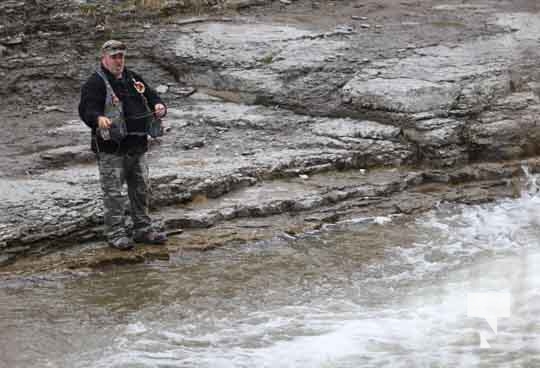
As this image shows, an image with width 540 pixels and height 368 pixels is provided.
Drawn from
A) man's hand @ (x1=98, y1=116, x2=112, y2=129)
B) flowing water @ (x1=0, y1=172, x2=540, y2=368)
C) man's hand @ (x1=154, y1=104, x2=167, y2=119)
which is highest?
man's hand @ (x1=98, y1=116, x2=112, y2=129)

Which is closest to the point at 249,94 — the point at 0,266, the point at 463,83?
the point at 463,83

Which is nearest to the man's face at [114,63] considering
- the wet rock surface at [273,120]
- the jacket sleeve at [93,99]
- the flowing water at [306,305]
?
the jacket sleeve at [93,99]

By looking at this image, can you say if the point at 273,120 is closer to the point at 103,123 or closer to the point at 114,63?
the point at 114,63

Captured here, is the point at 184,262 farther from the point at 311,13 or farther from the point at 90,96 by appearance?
the point at 311,13

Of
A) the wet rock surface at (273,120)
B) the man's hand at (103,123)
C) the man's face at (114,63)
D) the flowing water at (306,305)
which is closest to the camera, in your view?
the flowing water at (306,305)

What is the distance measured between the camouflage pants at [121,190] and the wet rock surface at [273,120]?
223 mm

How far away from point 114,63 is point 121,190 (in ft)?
3.62

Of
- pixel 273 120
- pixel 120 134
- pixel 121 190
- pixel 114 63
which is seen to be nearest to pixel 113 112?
pixel 120 134

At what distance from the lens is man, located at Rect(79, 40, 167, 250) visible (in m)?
6.48

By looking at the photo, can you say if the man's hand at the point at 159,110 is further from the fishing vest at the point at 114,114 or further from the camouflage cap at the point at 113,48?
the camouflage cap at the point at 113,48

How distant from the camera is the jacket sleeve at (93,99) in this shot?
21.2 ft

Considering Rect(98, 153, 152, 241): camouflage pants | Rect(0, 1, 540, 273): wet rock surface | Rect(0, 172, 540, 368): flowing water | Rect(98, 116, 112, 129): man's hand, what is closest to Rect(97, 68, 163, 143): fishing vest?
Rect(98, 116, 112, 129): man's hand

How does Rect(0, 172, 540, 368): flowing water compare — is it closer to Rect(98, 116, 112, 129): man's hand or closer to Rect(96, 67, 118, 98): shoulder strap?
Rect(98, 116, 112, 129): man's hand

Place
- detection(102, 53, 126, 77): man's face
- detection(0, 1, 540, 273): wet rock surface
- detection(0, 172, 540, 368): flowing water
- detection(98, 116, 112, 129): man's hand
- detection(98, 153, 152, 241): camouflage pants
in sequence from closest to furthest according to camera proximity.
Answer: detection(0, 172, 540, 368): flowing water < detection(98, 116, 112, 129): man's hand < detection(102, 53, 126, 77): man's face < detection(98, 153, 152, 241): camouflage pants < detection(0, 1, 540, 273): wet rock surface
